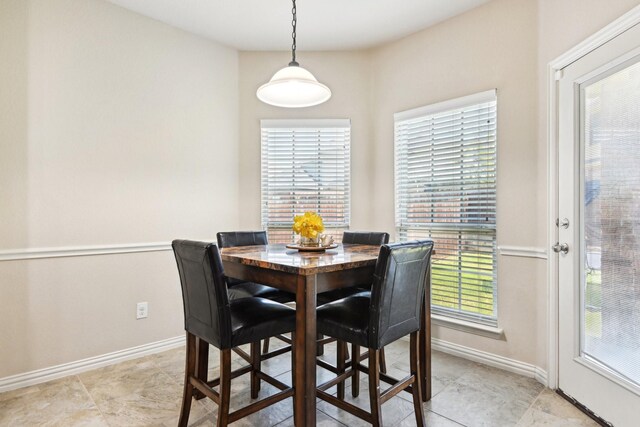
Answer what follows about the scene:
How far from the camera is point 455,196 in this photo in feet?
9.38

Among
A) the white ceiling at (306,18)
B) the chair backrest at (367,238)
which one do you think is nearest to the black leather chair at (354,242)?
the chair backrest at (367,238)

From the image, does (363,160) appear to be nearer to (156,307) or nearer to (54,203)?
(156,307)

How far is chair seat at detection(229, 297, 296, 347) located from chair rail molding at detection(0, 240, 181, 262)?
137cm

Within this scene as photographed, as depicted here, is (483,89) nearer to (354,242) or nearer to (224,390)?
(354,242)

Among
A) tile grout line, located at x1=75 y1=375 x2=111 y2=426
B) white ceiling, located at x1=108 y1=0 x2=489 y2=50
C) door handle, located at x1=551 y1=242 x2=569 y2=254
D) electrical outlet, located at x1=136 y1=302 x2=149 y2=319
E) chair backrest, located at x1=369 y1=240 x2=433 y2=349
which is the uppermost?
white ceiling, located at x1=108 y1=0 x2=489 y2=50

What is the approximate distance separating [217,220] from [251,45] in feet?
5.60

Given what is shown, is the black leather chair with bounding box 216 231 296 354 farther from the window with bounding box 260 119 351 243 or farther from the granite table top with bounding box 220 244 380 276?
the window with bounding box 260 119 351 243

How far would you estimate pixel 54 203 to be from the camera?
8.05 feet

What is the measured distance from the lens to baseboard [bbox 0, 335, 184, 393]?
2295 millimetres

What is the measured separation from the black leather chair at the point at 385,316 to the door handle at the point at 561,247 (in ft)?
3.03

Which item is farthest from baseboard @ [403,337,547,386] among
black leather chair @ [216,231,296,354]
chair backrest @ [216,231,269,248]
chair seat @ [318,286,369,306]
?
chair backrest @ [216,231,269,248]

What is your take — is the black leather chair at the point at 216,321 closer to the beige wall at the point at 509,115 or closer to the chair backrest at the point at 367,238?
the chair backrest at the point at 367,238

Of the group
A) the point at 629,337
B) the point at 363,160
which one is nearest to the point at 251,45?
the point at 363,160

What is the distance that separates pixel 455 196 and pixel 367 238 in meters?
0.84
